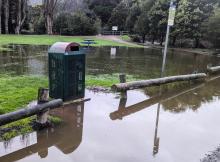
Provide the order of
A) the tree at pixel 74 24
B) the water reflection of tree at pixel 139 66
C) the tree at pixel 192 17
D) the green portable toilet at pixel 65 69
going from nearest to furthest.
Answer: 1. the green portable toilet at pixel 65 69
2. the water reflection of tree at pixel 139 66
3. the tree at pixel 192 17
4. the tree at pixel 74 24

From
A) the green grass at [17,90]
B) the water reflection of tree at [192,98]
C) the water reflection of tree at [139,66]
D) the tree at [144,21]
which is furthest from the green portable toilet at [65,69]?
the tree at [144,21]

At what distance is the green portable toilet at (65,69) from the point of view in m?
6.94

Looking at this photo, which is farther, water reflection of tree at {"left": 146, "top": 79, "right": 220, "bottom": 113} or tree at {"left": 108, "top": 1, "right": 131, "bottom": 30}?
tree at {"left": 108, "top": 1, "right": 131, "bottom": 30}

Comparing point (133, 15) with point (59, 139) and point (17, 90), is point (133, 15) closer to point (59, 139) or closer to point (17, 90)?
point (17, 90)

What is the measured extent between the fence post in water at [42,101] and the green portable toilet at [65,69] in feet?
4.85

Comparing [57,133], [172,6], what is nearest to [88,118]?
[57,133]

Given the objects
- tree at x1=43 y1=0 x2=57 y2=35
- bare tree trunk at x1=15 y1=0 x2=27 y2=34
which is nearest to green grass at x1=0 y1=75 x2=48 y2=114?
bare tree trunk at x1=15 y1=0 x2=27 y2=34

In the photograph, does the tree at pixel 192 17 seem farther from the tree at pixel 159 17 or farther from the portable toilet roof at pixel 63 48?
the portable toilet roof at pixel 63 48

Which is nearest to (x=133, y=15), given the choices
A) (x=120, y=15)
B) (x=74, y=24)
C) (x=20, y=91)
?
(x=120, y=15)

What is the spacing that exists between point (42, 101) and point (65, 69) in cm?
157

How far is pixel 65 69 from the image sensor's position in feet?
22.8

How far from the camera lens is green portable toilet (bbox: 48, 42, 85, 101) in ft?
22.8

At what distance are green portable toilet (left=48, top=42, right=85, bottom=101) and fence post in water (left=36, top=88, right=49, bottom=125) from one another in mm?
1479

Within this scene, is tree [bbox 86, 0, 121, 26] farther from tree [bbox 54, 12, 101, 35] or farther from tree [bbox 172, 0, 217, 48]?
tree [bbox 172, 0, 217, 48]
